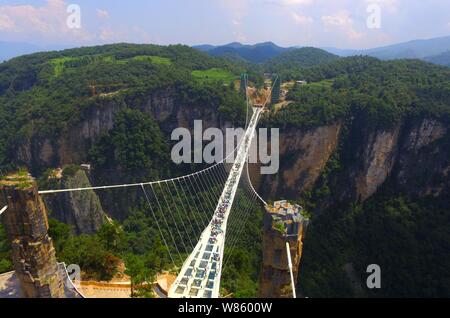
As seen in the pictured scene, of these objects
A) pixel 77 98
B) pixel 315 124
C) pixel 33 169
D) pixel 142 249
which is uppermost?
pixel 77 98

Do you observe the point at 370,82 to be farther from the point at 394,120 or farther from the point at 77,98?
the point at 77,98

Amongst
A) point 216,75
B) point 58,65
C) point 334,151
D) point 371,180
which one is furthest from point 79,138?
point 371,180

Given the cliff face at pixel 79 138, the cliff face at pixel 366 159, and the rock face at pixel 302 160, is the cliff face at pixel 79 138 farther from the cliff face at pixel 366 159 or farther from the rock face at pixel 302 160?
the cliff face at pixel 366 159

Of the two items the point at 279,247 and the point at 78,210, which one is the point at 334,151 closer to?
the point at 78,210

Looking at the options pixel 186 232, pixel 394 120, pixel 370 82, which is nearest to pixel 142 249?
pixel 186 232

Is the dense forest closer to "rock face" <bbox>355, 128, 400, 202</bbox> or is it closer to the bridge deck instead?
"rock face" <bbox>355, 128, 400, 202</bbox>

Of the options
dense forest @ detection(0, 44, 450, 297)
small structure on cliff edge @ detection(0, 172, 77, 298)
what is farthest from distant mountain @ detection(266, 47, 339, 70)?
small structure on cliff edge @ detection(0, 172, 77, 298)
